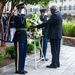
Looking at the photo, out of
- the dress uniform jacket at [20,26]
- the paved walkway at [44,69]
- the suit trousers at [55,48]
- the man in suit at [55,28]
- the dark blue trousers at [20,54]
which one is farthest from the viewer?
the suit trousers at [55,48]

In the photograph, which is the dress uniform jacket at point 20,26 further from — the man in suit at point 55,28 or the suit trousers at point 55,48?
the suit trousers at point 55,48

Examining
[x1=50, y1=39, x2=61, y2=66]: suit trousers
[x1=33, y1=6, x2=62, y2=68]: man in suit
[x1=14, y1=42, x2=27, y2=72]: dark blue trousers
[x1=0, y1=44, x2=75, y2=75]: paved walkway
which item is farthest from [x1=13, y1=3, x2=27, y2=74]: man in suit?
[x1=50, y1=39, x2=61, y2=66]: suit trousers

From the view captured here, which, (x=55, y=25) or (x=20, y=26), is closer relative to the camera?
(x=20, y=26)

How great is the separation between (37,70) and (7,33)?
18.2 ft

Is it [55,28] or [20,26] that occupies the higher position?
[20,26]

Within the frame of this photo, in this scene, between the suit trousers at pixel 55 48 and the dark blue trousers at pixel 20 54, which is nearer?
the dark blue trousers at pixel 20 54

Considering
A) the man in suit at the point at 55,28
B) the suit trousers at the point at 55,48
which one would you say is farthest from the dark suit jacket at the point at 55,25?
the suit trousers at the point at 55,48

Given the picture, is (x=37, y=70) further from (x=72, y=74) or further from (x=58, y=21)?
(x=58, y=21)

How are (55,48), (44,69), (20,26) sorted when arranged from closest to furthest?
1. (20,26)
2. (44,69)
3. (55,48)

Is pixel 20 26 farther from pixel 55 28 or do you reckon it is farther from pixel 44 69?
pixel 44 69

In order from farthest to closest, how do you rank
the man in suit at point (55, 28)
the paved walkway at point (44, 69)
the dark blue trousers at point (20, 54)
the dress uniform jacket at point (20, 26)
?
the man in suit at point (55, 28) → the paved walkway at point (44, 69) → the dark blue trousers at point (20, 54) → the dress uniform jacket at point (20, 26)

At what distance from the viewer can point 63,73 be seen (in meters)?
8.32

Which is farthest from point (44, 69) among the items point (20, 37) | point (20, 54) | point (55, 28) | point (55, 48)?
point (20, 37)

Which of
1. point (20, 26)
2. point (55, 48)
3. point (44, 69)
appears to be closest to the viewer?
point (20, 26)
